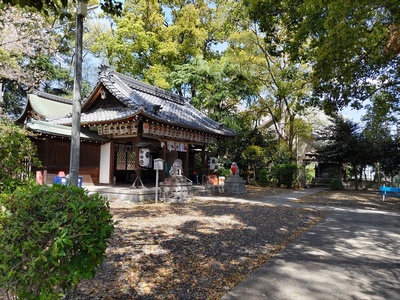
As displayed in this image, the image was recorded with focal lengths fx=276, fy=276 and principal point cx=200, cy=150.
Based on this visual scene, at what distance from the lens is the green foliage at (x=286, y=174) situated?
2034 centimetres

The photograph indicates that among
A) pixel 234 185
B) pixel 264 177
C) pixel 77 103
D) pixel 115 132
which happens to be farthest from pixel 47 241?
pixel 264 177

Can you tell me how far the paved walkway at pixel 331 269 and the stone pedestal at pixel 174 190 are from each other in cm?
572

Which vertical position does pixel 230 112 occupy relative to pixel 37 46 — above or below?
below

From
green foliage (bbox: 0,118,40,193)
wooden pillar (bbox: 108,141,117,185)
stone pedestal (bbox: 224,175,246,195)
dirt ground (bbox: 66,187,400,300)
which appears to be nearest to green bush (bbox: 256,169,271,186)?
stone pedestal (bbox: 224,175,246,195)

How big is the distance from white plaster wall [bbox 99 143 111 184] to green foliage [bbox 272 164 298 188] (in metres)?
12.5

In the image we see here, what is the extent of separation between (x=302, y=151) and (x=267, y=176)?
12334 mm

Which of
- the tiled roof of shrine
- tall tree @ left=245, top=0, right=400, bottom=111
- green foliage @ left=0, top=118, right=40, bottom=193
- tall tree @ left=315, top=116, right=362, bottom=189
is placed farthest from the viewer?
tall tree @ left=315, top=116, right=362, bottom=189

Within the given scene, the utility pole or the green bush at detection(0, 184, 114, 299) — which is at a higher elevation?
the utility pole

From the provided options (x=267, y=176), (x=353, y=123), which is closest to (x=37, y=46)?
(x=267, y=176)

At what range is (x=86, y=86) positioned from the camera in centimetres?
2773

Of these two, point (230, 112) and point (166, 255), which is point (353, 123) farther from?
point (166, 255)

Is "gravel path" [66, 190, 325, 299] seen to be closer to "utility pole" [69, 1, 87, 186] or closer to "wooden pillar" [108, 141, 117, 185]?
"utility pole" [69, 1, 87, 186]

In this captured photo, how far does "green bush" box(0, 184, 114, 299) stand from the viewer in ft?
6.53

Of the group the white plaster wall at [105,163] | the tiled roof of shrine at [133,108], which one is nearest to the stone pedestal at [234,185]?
the tiled roof of shrine at [133,108]
